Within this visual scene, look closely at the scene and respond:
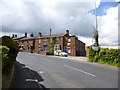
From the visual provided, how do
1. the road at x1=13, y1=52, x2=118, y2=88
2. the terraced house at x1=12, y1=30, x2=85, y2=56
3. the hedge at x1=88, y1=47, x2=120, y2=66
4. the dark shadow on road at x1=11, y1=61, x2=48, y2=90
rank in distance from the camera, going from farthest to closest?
the terraced house at x1=12, y1=30, x2=85, y2=56
the hedge at x1=88, y1=47, x2=120, y2=66
the road at x1=13, y1=52, x2=118, y2=88
the dark shadow on road at x1=11, y1=61, x2=48, y2=90

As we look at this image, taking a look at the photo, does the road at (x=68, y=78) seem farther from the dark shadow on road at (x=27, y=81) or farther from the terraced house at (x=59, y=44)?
the terraced house at (x=59, y=44)

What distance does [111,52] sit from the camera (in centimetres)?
1916

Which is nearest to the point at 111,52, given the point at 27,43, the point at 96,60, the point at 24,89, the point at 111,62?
the point at 111,62

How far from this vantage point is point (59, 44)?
169 feet

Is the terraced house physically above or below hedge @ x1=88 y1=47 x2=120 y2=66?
above

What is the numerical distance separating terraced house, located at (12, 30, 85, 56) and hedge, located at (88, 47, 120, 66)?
2203 cm

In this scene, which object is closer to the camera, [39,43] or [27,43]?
[39,43]

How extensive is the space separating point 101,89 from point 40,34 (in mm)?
58951

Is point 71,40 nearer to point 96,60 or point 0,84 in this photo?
point 96,60

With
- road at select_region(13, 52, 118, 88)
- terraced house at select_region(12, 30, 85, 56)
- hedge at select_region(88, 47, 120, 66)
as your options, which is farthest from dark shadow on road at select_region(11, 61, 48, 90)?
terraced house at select_region(12, 30, 85, 56)

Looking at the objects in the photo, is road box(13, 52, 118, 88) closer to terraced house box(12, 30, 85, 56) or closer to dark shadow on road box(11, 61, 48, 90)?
dark shadow on road box(11, 61, 48, 90)

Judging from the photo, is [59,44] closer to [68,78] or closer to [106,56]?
[106,56]

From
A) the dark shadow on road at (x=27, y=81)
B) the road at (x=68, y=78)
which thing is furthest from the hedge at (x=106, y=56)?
the dark shadow on road at (x=27, y=81)

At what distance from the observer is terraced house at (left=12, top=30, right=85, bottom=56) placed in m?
46.8
